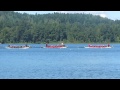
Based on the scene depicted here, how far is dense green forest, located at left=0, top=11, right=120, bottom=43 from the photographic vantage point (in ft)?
96.0

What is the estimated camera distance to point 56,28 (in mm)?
30344

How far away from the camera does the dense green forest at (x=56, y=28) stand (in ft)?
96.0

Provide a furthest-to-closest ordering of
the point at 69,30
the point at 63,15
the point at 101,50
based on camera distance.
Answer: the point at 101,50 < the point at 63,15 < the point at 69,30

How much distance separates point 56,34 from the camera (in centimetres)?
2988
